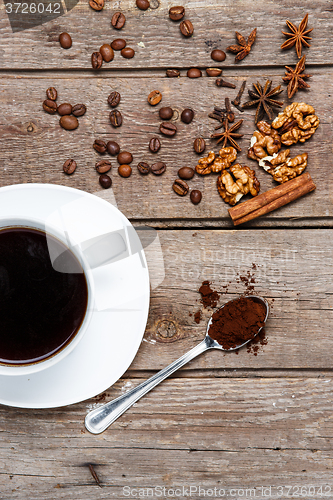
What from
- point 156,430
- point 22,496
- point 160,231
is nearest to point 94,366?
point 156,430

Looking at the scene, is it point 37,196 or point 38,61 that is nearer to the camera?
point 37,196

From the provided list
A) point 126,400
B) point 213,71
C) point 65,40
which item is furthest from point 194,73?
point 126,400

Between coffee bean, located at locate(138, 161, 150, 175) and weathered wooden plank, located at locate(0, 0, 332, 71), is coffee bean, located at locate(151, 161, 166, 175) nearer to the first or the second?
coffee bean, located at locate(138, 161, 150, 175)

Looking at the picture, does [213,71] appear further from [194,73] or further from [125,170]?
[125,170]

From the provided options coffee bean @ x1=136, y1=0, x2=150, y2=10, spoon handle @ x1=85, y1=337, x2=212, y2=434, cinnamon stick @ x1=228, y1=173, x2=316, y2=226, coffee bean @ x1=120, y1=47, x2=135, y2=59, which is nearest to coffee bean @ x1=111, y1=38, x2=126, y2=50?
coffee bean @ x1=120, y1=47, x2=135, y2=59

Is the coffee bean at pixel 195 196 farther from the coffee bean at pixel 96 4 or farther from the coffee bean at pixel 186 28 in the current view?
the coffee bean at pixel 96 4

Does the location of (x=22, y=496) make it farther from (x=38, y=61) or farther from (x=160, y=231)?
(x=38, y=61)
